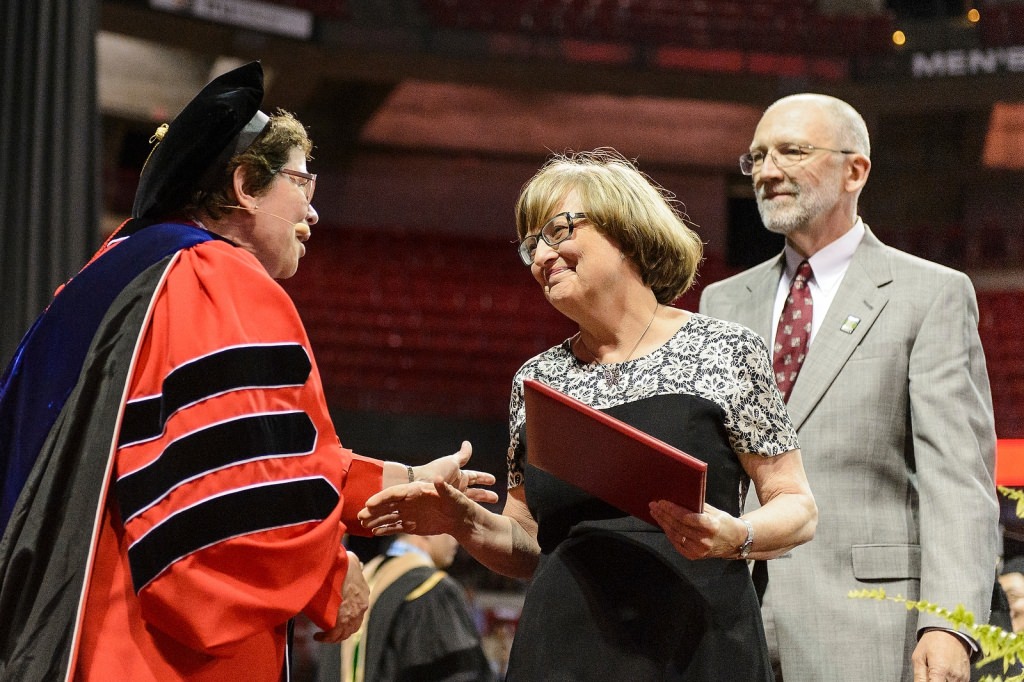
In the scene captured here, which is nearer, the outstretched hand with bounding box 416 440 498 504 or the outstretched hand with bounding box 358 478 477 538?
the outstretched hand with bounding box 358 478 477 538

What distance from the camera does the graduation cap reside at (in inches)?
68.8

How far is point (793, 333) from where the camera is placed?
7.47 ft

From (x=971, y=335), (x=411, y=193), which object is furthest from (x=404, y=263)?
(x=971, y=335)

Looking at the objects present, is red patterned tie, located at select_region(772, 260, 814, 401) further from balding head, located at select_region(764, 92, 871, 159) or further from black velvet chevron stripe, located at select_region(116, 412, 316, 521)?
black velvet chevron stripe, located at select_region(116, 412, 316, 521)

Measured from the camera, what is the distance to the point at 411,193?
12.4 m

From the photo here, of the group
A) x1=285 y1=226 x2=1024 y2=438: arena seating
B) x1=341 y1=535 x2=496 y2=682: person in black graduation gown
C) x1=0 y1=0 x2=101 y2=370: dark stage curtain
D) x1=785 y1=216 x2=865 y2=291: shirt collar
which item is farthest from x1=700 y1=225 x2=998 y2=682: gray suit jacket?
x1=285 y1=226 x2=1024 y2=438: arena seating

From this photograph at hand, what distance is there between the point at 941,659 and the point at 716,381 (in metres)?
0.68

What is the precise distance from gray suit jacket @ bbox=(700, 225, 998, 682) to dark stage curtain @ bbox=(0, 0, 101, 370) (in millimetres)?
2293

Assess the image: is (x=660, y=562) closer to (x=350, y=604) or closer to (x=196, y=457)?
(x=350, y=604)

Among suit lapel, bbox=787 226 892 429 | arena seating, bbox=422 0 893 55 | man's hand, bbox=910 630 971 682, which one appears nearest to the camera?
man's hand, bbox=910 630 971 682

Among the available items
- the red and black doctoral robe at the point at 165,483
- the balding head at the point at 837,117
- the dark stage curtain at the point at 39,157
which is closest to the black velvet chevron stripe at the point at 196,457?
the red and black doctoral robe at the point at 165,483

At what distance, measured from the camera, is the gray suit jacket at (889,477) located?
6.60ft

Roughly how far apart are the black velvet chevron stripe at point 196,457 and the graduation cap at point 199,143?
1.44ft

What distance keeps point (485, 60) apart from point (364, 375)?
3.57 meters
